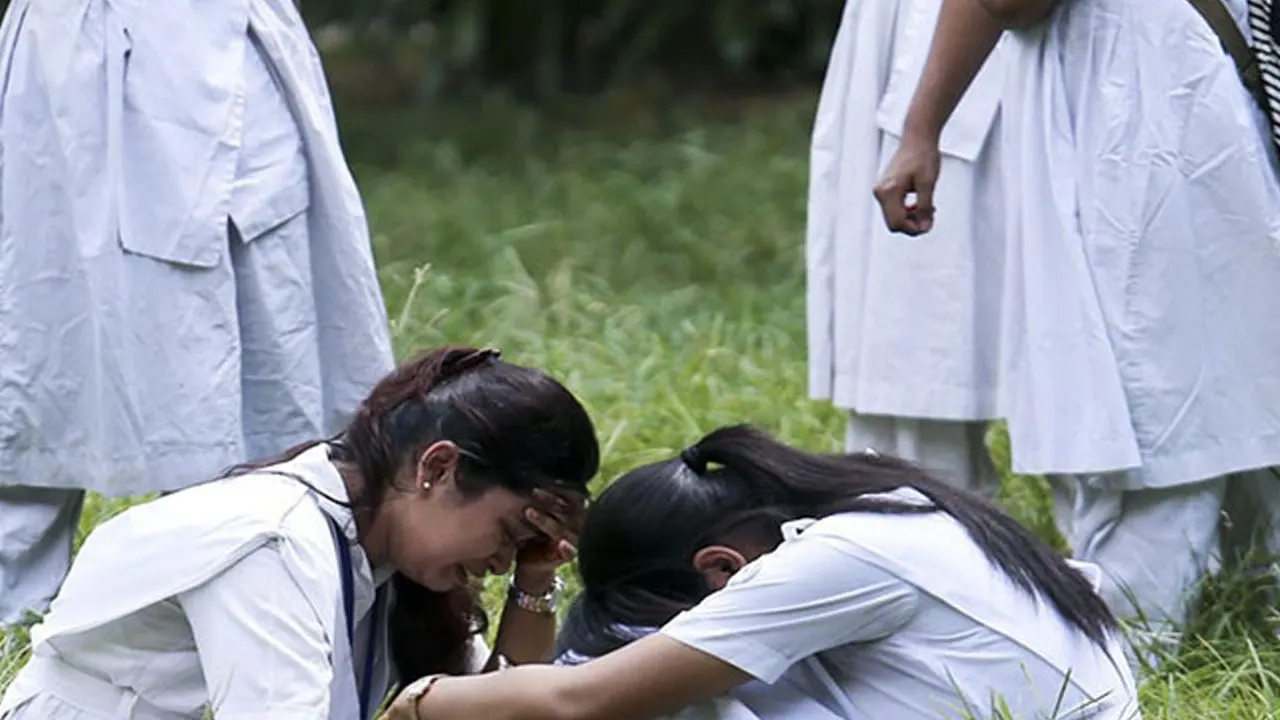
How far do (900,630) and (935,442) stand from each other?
51.1 inches

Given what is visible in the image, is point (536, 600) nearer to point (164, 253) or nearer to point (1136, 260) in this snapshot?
point (164, 253)

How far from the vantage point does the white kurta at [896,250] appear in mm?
4020

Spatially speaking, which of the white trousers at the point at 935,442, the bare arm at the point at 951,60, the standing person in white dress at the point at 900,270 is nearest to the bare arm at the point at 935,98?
the bare arm at the point at 951,60

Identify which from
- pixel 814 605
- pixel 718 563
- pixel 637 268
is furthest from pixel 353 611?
pixel 637 268

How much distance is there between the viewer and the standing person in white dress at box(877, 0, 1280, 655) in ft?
12.1

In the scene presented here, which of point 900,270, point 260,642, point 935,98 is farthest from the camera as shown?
point 900,270

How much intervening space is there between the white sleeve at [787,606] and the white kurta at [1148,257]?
2.94 feet

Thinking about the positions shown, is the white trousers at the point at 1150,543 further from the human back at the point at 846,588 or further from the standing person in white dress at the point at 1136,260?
the human back at the point at 846,588

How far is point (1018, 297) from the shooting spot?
152 inches

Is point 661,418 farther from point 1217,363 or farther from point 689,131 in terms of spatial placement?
point 689,131

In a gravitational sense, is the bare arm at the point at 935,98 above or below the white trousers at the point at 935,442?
above

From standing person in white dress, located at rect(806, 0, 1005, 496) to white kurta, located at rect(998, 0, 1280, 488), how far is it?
261 millimetres

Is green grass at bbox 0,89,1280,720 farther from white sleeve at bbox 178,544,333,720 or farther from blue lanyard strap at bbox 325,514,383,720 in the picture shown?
white sleeve at bbox 178,544,333,720

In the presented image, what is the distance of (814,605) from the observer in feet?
9.30
